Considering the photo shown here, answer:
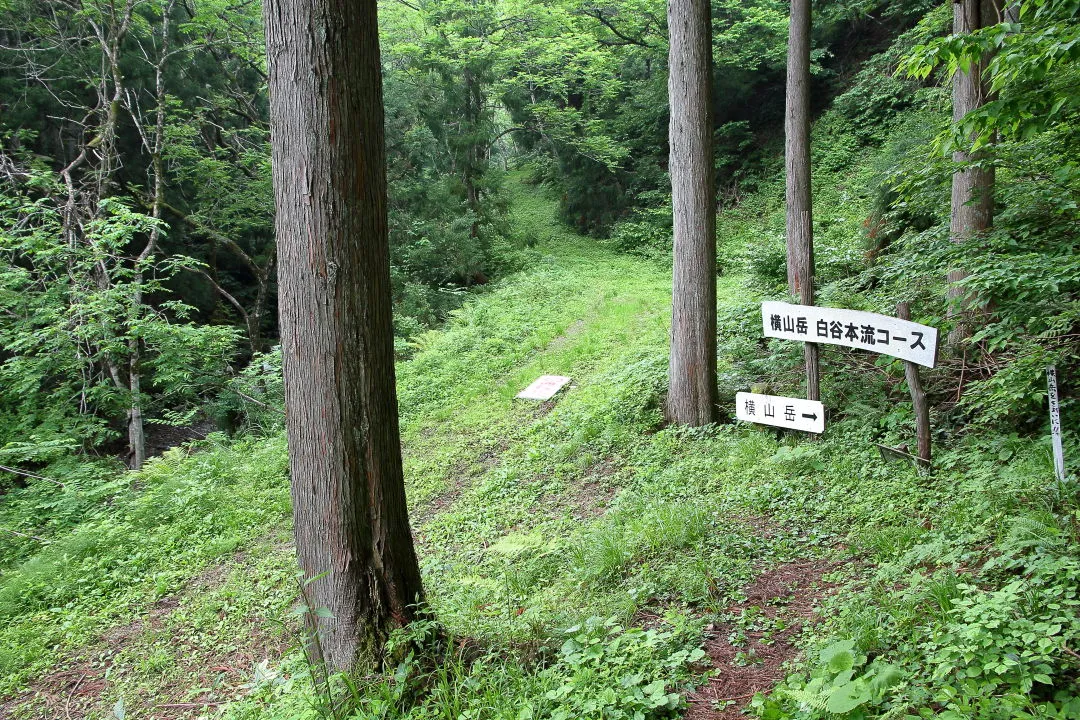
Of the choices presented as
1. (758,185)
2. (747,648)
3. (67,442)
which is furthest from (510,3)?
(747,648)

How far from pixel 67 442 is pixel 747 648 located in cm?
950

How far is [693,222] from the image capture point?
7.00 m

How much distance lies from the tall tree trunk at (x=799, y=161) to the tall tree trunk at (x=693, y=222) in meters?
1.88

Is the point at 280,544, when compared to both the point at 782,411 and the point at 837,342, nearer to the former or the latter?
the point at 782,411

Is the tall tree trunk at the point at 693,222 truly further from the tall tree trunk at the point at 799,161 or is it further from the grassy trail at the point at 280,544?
the tall tree trunk at the point at 799,161

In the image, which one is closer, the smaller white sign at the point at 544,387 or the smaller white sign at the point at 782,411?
the smaller white sign at the point at 782,411

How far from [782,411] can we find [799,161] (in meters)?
3.96

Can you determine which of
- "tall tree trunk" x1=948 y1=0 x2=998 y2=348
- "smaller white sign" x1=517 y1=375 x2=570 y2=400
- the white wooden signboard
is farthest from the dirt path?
"smaller white sign" x1=517 y1=375 x2=570 y2=400

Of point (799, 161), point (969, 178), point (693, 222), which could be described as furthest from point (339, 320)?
point (799, 161)

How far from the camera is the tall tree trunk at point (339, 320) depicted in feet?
10.5

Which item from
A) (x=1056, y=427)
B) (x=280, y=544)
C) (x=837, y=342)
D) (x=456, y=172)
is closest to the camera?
(x=1056, y=427)

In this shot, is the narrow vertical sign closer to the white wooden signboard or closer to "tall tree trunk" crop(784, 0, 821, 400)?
the white wooden signboard

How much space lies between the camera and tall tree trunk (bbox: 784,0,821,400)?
824cm

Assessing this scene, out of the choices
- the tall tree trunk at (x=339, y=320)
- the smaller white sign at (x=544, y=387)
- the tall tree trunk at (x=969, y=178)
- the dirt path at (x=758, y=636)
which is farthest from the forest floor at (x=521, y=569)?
the tall tree trunk at (x=969, y=178)
